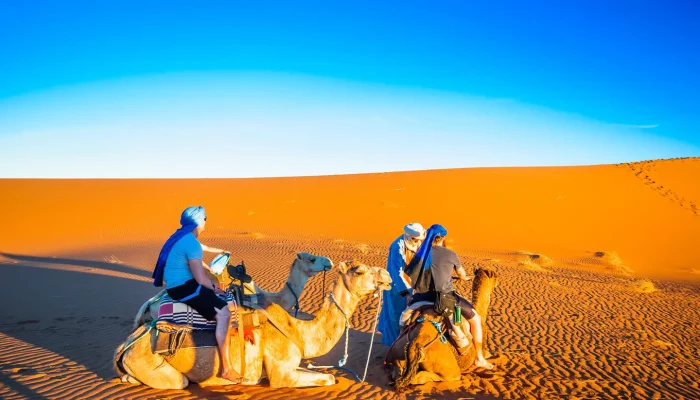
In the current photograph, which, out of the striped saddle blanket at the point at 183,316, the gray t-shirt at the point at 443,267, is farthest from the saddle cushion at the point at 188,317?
the gray t-shirt at the point at 443,267

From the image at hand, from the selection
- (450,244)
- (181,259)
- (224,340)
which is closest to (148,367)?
(224,340)

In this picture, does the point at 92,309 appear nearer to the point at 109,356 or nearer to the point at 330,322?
the point at 109,356

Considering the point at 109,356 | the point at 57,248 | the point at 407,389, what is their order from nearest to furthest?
1. the point at 407,389
2. the point at 109,356
3. the point at 57,248

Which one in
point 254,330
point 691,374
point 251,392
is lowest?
point 691,374

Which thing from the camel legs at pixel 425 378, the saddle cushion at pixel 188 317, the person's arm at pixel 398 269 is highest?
the person's arm at pixel 398 269

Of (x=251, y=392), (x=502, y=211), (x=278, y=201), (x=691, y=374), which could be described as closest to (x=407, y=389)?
(x=251, y=392)

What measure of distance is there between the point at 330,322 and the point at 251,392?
1.12 m

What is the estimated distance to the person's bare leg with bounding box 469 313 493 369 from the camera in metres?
6.56

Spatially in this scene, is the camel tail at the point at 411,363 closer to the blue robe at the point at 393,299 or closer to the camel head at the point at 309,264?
the blue robe at the point at 393,299

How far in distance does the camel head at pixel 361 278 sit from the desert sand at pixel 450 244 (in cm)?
129

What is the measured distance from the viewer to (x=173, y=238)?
4.84 meters

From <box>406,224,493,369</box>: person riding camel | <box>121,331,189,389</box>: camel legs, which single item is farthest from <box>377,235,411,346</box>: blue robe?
<box>121,331,189,389</box>: camel legs

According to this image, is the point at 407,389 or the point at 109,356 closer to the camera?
the point at 407,389

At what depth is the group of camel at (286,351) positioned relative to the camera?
5.11 metres
